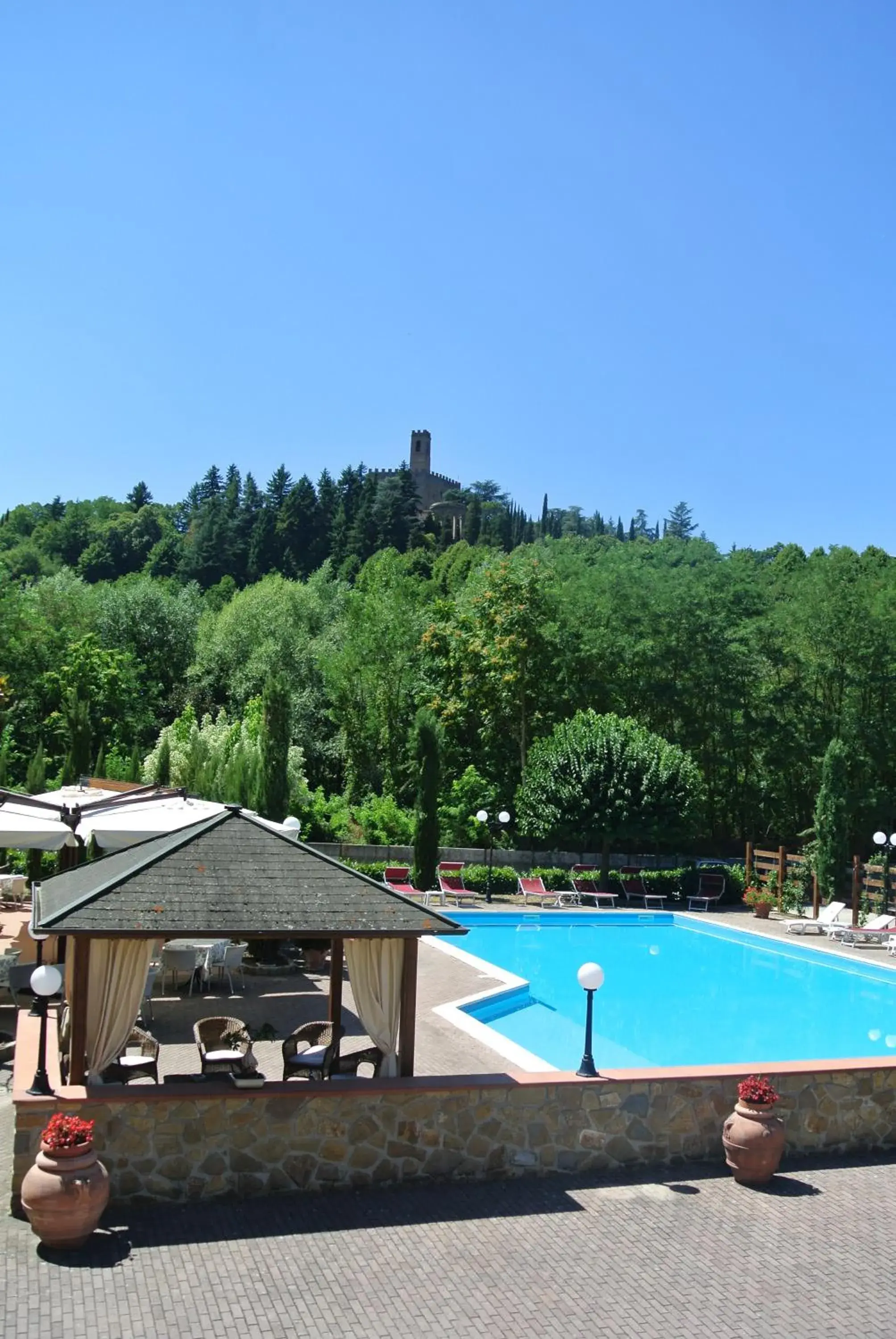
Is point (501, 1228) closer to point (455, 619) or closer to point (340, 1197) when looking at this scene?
point (340, 1197)

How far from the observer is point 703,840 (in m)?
36.2

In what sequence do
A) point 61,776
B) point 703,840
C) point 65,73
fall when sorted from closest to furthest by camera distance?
point 65,73 < point 61,776 < point 703,840

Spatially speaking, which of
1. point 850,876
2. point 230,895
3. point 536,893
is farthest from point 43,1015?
point 850,876

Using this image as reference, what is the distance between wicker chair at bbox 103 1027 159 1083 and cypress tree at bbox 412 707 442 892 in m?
17.4

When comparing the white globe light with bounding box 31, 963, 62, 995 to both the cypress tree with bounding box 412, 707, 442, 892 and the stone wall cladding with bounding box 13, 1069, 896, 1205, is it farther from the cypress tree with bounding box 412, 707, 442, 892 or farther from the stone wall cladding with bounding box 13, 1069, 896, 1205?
the cypress tree with bounding box 412, 707, 442, 892

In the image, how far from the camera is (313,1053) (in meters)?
9.84

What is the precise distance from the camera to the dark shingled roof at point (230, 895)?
784 cm

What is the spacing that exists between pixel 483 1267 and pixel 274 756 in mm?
20130

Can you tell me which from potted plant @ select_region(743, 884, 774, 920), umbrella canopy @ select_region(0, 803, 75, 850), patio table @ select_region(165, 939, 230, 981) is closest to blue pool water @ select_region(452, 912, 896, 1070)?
potted plant @ select_region(743, 884, 774, 920)

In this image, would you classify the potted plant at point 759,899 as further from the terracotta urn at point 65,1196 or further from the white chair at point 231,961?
the terracotta urn at point 65,1196

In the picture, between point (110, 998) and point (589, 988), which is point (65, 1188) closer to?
point (110, 998)

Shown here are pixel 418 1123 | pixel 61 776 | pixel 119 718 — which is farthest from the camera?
pixel 119 718

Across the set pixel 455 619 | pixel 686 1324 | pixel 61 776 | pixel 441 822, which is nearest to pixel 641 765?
pixel 441 822

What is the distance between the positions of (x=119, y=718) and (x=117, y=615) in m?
8.39
